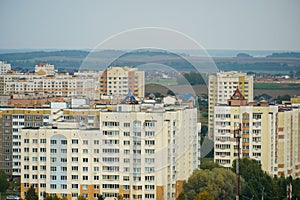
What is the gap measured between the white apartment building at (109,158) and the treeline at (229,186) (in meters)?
0.42

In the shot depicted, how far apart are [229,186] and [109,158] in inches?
49.2

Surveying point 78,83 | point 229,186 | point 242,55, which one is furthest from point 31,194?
point 242,55

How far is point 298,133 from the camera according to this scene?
40.2ft

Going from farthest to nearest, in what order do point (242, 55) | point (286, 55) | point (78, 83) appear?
point (286, 55)
point (242, 55)
point (78, 83)

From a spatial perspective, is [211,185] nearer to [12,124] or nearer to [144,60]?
[12,124]

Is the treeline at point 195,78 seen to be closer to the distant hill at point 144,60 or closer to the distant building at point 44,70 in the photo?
the distant hill at point 144,60

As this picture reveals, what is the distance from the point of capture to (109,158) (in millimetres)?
9453

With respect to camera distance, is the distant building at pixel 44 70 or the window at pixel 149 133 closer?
the window at pixel 149 133

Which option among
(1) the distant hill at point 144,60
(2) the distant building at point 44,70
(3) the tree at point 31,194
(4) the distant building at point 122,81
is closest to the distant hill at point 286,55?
(1) the distant hill at point 144,60

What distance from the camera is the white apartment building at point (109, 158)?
368 inches

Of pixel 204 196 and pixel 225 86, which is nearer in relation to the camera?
pixel 204 196

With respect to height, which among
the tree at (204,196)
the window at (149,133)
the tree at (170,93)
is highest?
the tree at (170,93)

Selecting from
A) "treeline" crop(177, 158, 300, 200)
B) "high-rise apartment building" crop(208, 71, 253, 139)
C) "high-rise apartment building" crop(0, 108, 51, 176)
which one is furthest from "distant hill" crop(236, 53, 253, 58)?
"treeline" crop(177, 158, 300, 200)

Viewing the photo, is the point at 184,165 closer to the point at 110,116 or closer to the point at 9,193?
the point at 110,116
